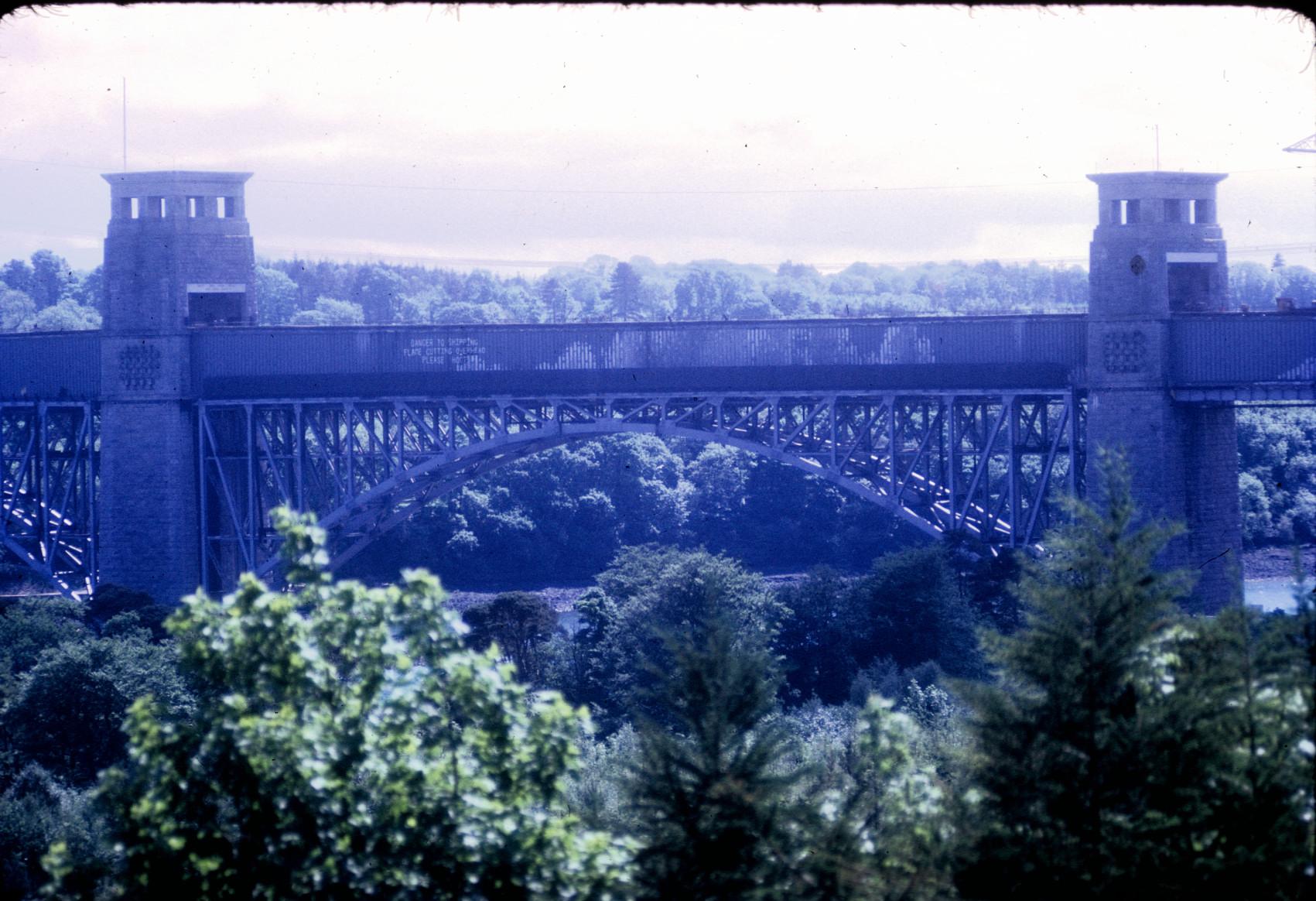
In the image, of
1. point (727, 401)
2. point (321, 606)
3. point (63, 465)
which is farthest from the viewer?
point (63, 465)

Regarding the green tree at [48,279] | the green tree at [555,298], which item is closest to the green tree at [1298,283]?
the green tree at [555,298]

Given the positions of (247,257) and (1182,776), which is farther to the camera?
(247,257)

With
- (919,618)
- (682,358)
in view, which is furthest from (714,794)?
(682,358)

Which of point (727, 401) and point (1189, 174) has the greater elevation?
point (1189, 174)

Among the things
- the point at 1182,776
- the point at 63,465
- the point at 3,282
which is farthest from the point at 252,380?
the point at 3,282

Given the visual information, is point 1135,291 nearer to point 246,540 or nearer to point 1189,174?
point 1189,174

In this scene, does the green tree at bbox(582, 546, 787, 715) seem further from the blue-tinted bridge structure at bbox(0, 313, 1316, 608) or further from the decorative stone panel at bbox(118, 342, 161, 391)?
the decorative stone panel at bbox(118, 342, 161, 391)
